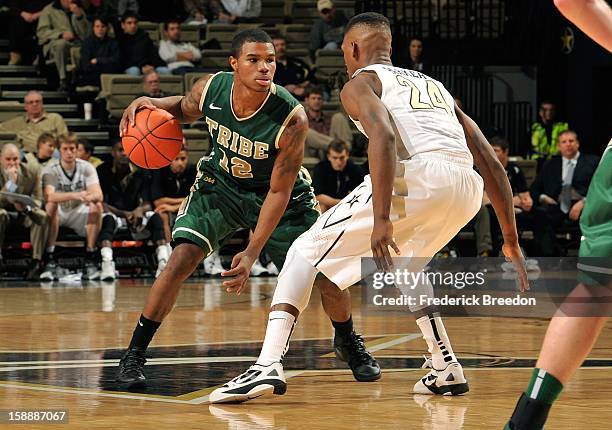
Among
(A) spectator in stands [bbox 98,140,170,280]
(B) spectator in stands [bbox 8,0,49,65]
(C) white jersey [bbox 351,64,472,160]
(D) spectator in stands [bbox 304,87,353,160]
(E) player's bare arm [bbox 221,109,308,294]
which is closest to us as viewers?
(C) white jersey [bbox 351,64,472,160]

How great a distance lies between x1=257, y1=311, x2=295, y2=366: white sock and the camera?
201 inches

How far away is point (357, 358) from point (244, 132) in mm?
1215

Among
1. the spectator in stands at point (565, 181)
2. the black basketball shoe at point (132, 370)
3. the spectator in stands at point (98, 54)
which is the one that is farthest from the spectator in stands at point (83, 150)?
the black basketball shoe at point (132, 370)

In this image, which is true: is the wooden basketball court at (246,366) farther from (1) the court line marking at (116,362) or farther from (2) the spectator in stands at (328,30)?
(2) the spectator in stands at (328,30)

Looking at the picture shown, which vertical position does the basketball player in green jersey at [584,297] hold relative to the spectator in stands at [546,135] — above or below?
above

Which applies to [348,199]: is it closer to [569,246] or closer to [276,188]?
[276,188]

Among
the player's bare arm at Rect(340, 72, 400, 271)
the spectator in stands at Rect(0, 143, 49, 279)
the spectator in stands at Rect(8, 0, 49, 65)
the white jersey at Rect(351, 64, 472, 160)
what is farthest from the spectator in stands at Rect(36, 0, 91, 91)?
the player's bare arm at Rect(340, 72, 400, 271)

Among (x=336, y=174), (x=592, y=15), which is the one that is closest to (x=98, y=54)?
(x=336, y=174)

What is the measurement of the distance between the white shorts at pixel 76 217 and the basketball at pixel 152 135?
20.7 ft

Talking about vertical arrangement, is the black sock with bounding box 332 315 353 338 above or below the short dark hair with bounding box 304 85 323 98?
below

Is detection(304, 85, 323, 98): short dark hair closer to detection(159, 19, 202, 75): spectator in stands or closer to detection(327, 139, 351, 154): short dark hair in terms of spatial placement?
detection(327, 139, 351, 154): short dark hair

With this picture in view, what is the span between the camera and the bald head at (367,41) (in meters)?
5.42

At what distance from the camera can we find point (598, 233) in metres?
3.59

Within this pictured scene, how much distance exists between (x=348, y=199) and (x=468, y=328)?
3.00 metres
